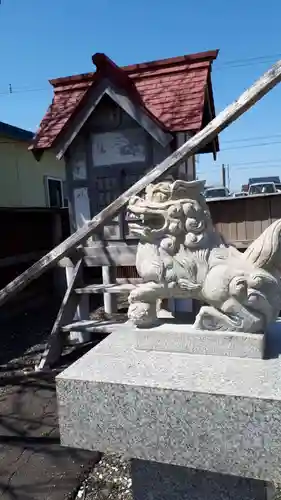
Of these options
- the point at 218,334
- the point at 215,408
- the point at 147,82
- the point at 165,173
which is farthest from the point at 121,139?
the point at 215,408

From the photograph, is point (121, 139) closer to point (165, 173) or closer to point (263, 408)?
point (165, 173)

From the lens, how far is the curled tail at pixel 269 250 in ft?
5.20

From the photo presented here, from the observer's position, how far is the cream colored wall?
7.51 m

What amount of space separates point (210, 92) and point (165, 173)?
2.65 metres

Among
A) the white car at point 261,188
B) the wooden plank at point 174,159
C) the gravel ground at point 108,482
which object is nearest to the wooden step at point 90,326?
the wooden plank at point 174,159

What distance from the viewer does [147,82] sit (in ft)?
14.4

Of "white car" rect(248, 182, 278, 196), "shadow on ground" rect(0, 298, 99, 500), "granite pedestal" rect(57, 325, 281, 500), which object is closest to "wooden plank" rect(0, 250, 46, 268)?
"shadow on ground" rect(0, 298, 99, 500)

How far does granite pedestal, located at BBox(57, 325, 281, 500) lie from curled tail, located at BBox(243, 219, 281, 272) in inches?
15.6

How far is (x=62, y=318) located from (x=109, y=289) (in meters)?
0.66

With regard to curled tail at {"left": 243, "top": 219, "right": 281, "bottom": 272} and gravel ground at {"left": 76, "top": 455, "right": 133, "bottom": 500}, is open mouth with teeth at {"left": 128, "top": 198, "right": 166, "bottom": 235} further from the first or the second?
gravel ground at {"left": 76, "top": 455, "right": 133, "bottom": 500}

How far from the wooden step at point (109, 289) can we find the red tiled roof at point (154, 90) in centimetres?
165

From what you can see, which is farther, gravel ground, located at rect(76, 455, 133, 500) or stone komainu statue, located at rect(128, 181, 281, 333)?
gravel ground, located at rect(76, 455, 133, 500)

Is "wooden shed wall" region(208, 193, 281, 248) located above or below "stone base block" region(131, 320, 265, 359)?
above

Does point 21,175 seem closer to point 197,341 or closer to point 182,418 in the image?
point 197,341
